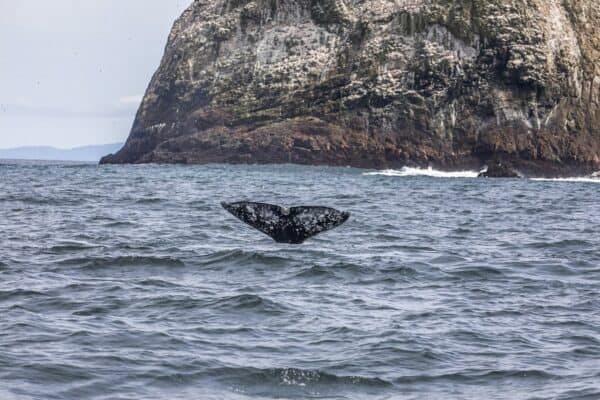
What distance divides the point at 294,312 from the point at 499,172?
221ft

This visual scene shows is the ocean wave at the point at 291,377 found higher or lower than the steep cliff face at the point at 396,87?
lower

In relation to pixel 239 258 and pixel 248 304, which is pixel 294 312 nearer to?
pixel 248 304

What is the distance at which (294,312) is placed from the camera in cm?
1301

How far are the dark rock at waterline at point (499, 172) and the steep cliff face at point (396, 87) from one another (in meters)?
2.57

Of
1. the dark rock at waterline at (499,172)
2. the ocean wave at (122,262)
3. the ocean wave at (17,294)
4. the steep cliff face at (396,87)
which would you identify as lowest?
the ocean wave at (17,294)

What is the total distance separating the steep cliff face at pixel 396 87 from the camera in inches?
3342

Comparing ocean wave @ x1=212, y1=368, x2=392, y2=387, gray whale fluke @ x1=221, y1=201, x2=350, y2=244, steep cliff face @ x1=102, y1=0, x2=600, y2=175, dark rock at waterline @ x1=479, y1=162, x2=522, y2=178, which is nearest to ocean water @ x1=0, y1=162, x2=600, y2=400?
ocean wave @ x1=212, y1=368, x2=392, y2=387

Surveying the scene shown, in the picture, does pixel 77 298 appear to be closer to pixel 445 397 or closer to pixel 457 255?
pixel 445 397

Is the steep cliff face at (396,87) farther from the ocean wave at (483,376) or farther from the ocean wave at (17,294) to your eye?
the ocean wave at (483,376)

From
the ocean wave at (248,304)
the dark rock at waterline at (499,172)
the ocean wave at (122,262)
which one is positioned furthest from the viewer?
the dark rock at waterline at (499,172)

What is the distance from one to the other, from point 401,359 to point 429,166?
2997 inches

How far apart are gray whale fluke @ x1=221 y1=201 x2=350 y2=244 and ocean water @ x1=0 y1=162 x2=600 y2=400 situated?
0.55 m

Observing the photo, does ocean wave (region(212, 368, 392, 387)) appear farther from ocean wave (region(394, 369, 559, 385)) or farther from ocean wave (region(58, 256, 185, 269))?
ocean wave (region(58, 256, 185, 269))

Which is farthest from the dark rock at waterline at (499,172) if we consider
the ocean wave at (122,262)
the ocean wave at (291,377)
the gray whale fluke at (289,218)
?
the ocean wave at (291,377)
